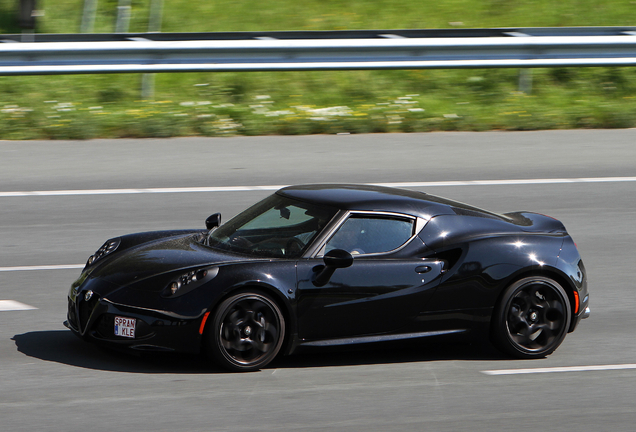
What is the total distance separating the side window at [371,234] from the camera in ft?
21.4

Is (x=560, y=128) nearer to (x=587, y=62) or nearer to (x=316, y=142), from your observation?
(x=587, y=62)

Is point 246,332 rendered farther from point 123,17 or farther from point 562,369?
point 123,17

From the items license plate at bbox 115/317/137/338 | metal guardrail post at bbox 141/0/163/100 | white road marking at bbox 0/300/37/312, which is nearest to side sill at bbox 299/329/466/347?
license plate at bbox 115/317/137/338

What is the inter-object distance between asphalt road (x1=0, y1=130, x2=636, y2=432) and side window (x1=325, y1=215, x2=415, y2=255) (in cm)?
71

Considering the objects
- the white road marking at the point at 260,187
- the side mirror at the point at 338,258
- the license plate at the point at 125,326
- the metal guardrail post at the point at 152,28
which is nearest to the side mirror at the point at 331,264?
the side mirror at the point at 338,258

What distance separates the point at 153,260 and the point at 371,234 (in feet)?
4.83

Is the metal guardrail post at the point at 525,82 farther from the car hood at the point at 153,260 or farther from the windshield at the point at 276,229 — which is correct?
the car hood at the point at 153,260

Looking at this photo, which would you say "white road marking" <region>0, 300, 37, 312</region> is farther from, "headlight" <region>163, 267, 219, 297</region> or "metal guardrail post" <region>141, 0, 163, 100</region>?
"metal guardrail post" <region>141, 0, 163, 100</region>

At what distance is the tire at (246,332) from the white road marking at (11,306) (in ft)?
7.22

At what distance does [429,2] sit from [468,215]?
13066 mm

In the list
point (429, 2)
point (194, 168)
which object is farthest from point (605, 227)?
point (429, 2)

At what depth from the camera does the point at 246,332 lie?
6129mm

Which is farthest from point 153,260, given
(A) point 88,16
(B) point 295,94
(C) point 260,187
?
(A) point 88,16

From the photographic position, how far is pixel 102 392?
5.75m
